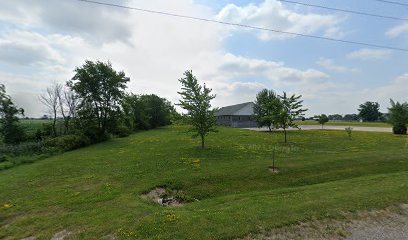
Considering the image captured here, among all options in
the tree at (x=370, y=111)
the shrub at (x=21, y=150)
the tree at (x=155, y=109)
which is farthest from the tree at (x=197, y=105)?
the tree at (x=370, y=111)

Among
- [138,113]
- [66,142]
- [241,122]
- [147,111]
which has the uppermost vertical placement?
[147,111]

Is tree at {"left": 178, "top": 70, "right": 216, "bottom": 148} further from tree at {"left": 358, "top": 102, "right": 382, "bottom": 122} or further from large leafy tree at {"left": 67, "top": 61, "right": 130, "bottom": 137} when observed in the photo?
tree at {"left": 358, "top": 102, "right": 382, "bottom": 122}

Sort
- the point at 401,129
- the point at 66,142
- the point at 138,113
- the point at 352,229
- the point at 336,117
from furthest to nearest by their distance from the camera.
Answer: the point at 336,117 → the point at 138,113 → the point at 401,129 → the point at 66,142 → the point at 352,229

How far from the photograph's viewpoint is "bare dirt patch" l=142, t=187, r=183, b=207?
35.0 ft

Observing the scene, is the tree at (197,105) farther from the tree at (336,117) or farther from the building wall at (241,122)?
the tree at (336,117)

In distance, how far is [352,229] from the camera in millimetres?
7637

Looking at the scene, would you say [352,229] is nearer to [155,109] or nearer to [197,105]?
[197,105]

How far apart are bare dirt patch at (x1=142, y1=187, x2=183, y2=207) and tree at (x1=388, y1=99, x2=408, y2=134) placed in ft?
145

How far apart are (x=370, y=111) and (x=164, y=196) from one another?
126 m

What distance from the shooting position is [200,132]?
2239 cm

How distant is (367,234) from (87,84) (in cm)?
3739

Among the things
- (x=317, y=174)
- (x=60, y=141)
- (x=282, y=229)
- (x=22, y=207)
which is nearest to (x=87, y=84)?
(x=60, y=141)

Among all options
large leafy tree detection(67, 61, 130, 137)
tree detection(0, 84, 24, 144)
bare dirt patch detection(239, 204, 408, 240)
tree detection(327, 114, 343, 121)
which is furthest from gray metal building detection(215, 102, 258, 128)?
tree detection(327, 114, 343, 121)

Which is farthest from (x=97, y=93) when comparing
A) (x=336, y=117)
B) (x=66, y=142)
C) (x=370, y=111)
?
(x=336, y=117)
